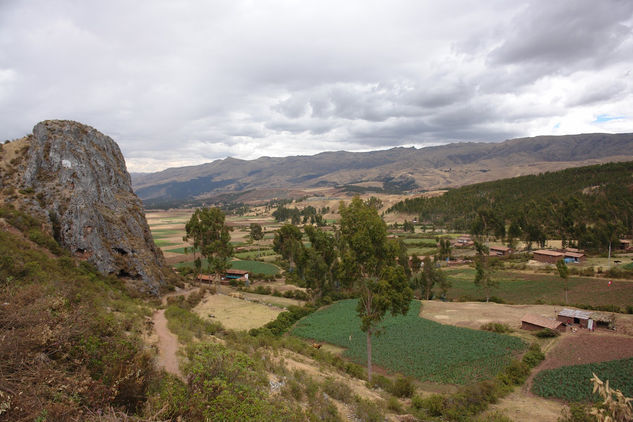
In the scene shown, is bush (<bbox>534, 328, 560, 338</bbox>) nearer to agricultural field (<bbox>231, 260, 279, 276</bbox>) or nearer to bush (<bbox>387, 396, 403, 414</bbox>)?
bush (<bbox>387, 396, 403, 414</bbox>)

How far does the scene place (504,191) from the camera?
446 feet

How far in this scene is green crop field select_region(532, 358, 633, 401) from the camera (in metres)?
19.9

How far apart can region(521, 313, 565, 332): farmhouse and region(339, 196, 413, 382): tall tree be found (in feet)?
62.1

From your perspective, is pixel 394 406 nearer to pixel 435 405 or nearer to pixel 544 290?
pixel 435 405

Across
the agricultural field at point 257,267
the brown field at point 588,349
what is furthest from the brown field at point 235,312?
the brown field at point 588,349

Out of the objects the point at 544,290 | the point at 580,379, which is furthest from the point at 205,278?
the point at 544,290

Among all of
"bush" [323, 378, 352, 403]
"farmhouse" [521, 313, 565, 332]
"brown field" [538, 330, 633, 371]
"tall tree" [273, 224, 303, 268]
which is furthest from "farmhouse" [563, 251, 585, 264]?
"bush" [323, 378, 352, 403]

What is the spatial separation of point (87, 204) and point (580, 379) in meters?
45.4

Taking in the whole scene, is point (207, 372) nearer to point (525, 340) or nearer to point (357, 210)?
point (357, 210)

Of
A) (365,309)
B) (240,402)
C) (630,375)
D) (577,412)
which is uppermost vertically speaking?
(240,402)

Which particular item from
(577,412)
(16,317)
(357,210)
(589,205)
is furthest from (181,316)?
(589,205)

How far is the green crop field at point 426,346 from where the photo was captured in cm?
2402

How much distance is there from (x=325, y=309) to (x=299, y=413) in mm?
33371

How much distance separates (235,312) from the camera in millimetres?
37938
